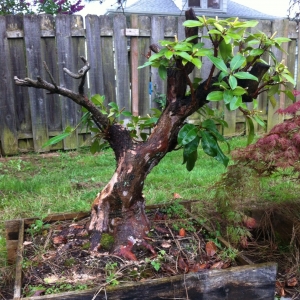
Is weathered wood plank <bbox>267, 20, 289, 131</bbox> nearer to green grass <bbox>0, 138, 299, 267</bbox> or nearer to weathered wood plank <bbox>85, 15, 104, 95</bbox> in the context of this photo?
green grass <bbox>0, 138, 299, 267</bbox>

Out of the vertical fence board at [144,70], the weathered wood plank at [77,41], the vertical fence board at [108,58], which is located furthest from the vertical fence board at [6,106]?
the vertical fence board at [144,70]

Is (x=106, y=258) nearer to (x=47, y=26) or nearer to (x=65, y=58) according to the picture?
(x=65, y=58)

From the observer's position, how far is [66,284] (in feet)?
5.11

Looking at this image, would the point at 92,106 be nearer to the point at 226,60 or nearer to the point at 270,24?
the point at 226,60

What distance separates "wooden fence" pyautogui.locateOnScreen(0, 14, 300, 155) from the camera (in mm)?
4891

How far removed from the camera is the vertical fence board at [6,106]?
4816 mm

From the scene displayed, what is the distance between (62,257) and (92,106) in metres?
0.75

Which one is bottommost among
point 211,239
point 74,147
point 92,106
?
point 74,147

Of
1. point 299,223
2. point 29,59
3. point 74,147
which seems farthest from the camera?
point 74,147

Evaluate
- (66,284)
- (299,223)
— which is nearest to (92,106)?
(66,284)

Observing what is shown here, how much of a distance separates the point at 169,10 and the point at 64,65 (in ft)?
28.6

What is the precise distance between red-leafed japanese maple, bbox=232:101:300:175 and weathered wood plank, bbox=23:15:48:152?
3.45m

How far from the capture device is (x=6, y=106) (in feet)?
16.2

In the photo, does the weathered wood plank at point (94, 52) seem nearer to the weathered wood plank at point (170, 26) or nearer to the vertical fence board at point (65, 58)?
the vertical fence board at point (65, 58)
